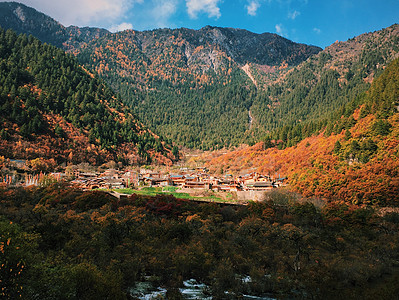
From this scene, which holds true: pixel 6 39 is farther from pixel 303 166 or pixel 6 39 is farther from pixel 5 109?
pixel 303 166

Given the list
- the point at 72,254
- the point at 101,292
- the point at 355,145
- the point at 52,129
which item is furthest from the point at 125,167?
the point at 101,292

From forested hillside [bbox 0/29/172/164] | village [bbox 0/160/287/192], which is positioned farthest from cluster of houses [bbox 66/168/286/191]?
forested hillside [bbox 0/29/172/164]

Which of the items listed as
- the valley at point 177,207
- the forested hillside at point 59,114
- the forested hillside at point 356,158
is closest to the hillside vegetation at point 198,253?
A: the valley at point 177,207

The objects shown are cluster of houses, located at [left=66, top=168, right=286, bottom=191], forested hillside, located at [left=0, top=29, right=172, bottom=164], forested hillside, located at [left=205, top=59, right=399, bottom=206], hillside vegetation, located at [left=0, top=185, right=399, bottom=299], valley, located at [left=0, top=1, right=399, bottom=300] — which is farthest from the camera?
forested hillside, located at [left=0, top=29, right=172, bottom=164]

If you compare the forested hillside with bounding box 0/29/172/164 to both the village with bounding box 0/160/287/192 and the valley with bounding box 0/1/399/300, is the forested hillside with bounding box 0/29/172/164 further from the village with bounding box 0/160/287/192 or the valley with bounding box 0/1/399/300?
the village with bounding box 0/160/287/192

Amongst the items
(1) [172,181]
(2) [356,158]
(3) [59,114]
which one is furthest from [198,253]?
(3) [59,114]

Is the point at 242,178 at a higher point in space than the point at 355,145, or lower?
lower

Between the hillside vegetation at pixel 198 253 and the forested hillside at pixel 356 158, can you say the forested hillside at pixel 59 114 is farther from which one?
the forested hillside at pixel 356 158
